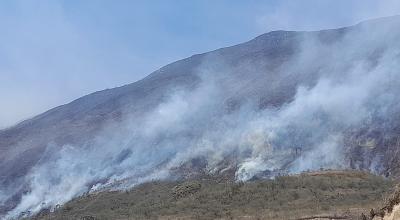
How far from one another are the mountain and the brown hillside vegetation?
22.2 ft

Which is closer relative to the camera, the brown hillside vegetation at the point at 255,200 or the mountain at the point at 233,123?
the brown hillside vegetation at the point at 255,200

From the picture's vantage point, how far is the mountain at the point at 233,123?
174ft

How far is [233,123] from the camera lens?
65562 millimetres

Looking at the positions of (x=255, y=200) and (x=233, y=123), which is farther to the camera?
(x=233, y=123)

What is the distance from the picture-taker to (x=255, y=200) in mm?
38312

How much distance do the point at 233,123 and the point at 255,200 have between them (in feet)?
90.6

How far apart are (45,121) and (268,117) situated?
42.2 metres

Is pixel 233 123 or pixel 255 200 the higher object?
pixel 233 123

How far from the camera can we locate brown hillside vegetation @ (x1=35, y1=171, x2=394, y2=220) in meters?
34.8

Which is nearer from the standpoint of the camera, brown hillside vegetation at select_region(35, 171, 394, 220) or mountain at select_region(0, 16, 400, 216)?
brown hillside vegetation at select_region(35, 171, 394, 220)

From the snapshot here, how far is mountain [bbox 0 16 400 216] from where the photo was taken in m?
52.9

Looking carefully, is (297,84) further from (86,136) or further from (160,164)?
(86,136)

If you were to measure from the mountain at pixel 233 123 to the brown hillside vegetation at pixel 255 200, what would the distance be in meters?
6.76

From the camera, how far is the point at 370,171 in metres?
47.0
